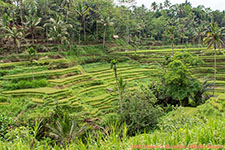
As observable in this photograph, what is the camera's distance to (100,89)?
669 inches

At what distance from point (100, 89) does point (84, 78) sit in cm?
265

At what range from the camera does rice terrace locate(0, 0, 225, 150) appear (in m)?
2.71

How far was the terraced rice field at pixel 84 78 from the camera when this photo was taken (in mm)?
13789

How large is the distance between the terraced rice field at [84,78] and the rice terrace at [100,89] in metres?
0.09

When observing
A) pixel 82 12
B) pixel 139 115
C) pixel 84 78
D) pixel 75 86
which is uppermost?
pixel 82 12

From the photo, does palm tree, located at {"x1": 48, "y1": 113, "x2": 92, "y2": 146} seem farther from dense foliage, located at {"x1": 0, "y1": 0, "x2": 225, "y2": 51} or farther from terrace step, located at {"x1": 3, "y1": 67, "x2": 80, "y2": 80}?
dense foliage, located at {"x1": 0, "y1": 0, "x2": 225, "y2": 51}

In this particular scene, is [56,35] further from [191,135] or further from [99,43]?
[191,135]

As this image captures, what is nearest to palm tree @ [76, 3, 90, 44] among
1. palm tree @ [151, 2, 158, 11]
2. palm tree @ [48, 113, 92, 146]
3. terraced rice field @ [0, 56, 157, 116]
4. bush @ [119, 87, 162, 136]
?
terraced rice field @ [0, 56, 157, 116]

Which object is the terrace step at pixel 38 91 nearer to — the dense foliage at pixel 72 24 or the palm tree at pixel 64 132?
the palm tree at pixel 64 132

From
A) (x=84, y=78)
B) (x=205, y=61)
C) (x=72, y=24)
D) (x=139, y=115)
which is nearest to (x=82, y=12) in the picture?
(x=72, y=24)

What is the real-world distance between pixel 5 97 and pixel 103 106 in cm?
748

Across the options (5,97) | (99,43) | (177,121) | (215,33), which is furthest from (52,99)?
(99,43)

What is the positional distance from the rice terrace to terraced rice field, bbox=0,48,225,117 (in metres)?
0.09

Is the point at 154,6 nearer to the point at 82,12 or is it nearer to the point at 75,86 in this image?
the point at 82,12
